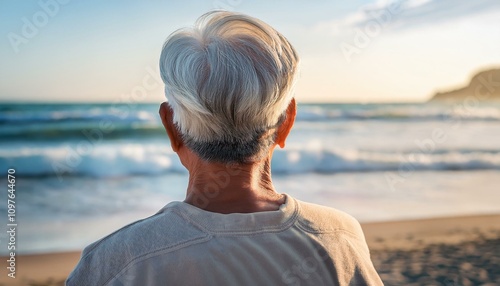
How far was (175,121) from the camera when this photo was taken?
4.38ft

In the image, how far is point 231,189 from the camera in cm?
129

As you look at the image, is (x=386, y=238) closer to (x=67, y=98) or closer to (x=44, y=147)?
(x=44, y=147)

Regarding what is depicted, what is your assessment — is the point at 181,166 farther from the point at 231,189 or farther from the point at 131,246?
the point at 131,246

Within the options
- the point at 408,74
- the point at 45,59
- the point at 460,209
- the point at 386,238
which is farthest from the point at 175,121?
the point at 408,74

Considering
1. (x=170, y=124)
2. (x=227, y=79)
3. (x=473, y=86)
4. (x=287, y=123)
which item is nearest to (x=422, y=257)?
(x=287, y=123)

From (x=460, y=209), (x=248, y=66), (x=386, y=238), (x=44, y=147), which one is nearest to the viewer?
(x=248, y=66)

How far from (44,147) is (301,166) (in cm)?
Result: 406

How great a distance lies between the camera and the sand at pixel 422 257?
4.50 metres

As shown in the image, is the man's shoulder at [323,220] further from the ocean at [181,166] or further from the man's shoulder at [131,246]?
the ocean at [181,166]

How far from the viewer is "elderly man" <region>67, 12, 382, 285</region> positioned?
3.83 ft

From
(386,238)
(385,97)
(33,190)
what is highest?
(385,97)

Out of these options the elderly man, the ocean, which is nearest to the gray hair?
the elderly man

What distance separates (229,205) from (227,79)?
0.80 feet

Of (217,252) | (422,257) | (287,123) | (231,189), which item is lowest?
(422,257)
